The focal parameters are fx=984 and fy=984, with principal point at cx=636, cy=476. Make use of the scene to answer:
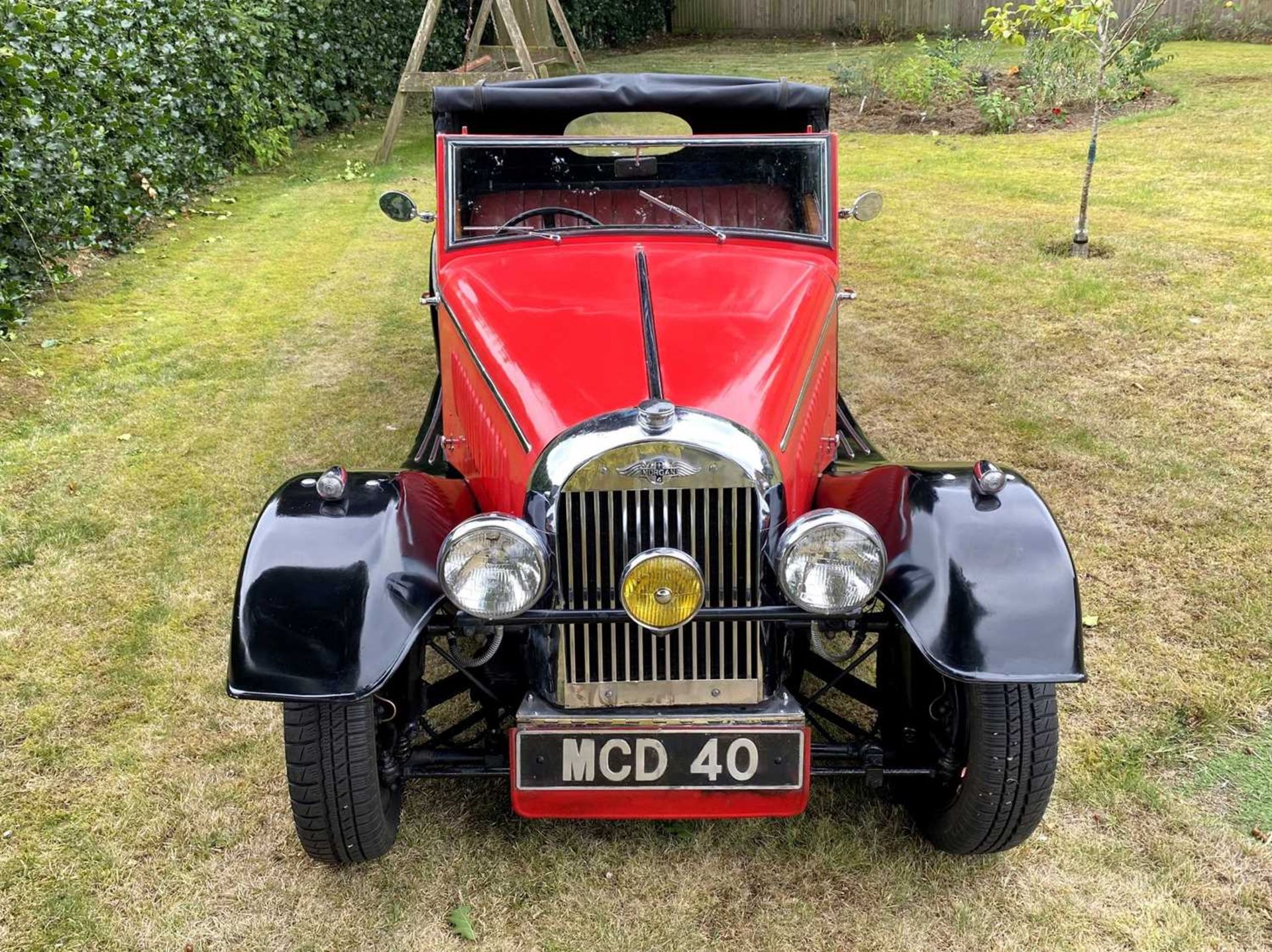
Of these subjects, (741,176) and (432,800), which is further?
(741,176)

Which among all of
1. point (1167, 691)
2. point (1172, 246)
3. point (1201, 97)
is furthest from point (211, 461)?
point (1201, 97)

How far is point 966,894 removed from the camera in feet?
8.41

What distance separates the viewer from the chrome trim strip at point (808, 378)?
8.54 feet

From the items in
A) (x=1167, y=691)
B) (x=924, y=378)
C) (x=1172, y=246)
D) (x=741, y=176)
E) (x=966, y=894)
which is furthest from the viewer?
(x=1172, y=246)

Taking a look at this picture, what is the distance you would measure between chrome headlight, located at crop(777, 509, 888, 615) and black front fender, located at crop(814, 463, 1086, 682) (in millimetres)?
158

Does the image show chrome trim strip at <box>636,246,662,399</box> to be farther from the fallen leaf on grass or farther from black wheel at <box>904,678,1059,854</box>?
the fallen leaf on grass

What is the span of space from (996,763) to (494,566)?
129 centimetres

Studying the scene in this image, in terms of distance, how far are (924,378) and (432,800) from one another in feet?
12.6

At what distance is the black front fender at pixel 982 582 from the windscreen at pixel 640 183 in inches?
58.2

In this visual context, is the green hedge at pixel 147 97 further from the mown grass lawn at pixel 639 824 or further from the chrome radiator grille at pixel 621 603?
the chrome radiator grille at pixel 621 603

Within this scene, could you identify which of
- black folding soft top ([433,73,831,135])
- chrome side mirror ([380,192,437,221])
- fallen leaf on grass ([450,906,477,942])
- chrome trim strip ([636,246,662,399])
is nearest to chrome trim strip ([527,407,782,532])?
chrome trim strip ([636,246,662,399])

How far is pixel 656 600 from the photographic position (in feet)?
7.33

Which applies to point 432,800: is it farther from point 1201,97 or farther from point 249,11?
point 1201,97

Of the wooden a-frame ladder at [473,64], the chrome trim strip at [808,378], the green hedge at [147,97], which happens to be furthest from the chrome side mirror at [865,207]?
the wooden a-frame ladder at [473,64]
